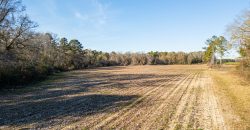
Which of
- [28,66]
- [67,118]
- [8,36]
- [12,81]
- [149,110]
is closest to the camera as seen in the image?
[67,118]

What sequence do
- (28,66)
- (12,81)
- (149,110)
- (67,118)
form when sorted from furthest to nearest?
(28,66) → (12,81) → (149,110) → (67,118)

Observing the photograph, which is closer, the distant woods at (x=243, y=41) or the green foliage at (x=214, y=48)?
the distant woods at (x=243, y=41)

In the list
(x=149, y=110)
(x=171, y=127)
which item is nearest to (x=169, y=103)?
(x=149, y=110)

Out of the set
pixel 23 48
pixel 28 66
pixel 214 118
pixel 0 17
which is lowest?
pixel 214 118

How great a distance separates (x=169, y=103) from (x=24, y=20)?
22.0 m

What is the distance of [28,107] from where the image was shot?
13.3 m

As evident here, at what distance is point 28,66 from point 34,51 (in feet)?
6.58

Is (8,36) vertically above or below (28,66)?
above

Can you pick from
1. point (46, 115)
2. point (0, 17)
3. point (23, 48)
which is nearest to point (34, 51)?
point (23, 48)

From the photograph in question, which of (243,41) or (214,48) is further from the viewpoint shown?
(214,48)

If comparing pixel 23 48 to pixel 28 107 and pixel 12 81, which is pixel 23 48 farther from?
pixel 28 107

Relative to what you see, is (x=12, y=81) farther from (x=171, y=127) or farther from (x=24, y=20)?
(x=171, y=127)

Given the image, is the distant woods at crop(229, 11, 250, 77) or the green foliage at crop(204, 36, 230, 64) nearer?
the distant woods at crop(229, 11, 250, 77)

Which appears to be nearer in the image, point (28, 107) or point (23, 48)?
point (28, 107)
